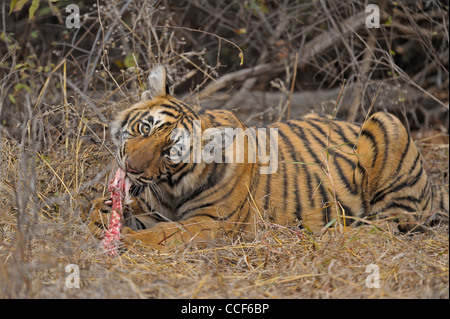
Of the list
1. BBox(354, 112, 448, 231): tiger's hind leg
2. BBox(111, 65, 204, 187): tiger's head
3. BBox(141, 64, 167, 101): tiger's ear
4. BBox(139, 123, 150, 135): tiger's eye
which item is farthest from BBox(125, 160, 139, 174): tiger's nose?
BBox(354, 112, 448, 231): tiger's hind leg

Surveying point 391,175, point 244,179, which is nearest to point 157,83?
point 244,179

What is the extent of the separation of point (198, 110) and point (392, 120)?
4.43 ft

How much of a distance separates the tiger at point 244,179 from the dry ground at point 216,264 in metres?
0.15

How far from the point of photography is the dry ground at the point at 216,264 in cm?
248

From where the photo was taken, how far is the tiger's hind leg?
3.88m

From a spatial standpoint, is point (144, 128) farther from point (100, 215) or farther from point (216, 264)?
point (216, 264)

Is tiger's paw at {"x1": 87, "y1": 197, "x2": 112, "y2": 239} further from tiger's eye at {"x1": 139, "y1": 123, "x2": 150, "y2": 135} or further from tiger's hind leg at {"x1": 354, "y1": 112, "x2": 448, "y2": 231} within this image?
tiger's hind leg at {"x1": 354, "y1": 112, "x2": 448, "y2": 231}

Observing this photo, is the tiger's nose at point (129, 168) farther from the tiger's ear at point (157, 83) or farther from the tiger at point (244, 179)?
the tiger's ear at point (157, 83)

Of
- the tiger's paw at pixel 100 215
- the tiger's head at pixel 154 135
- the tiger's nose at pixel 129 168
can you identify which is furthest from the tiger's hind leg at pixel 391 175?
the tiger's paw at pixel 100 215

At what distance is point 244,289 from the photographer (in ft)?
8.43

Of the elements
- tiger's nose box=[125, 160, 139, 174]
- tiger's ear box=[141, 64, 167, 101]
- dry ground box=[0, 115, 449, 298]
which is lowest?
dry ground box=[0, 115, 449, 298]

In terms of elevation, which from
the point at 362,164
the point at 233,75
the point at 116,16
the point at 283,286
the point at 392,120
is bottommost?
the point at 283,286
